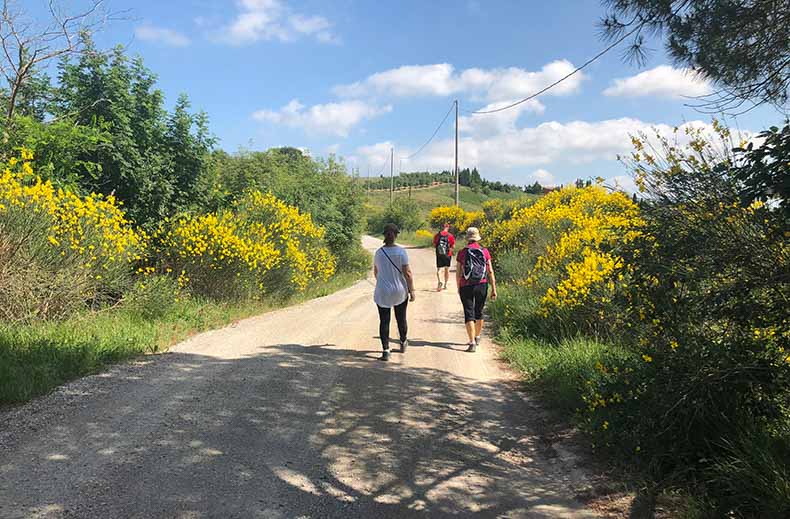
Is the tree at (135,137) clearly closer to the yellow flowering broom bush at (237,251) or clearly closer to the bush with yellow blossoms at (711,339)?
the yellow flowering broom bush at (237,251)

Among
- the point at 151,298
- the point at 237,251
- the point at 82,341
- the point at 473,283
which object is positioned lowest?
the point at 82,341

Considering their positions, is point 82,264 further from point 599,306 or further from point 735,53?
point 735,53

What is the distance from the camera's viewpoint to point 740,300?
3172 mm

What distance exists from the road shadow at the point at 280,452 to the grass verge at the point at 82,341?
356 millimetres

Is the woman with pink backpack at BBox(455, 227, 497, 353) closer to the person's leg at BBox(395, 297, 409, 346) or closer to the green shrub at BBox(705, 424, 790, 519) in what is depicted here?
the person's leg at BBox(395, 297, 409, 346)

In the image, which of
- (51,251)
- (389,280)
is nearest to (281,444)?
(389,280)

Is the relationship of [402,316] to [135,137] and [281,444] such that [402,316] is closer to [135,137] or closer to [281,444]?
[281,444]

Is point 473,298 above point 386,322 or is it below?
above

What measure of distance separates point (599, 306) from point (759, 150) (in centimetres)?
391

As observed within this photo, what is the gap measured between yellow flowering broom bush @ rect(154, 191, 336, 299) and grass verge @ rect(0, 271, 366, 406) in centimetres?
100

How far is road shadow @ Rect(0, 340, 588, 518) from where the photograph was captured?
3.05m

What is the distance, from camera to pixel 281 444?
3848mm

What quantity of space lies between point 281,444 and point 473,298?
160 inches

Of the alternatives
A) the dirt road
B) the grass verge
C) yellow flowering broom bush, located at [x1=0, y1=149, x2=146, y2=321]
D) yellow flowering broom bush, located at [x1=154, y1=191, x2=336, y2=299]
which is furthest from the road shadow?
yellow flowering broom bush, located at [x1=154, y1=191, x2=336, y2=299]
